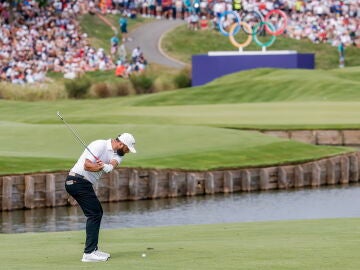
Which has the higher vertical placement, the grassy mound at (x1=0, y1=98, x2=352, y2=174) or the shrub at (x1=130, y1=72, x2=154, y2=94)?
the grassy mound at (x1=0, y1=98, x2=352, y2=174)

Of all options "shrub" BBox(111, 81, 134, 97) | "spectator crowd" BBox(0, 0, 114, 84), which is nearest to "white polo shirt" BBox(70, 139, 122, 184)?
"spectator crowd" BBox(0, 0, 114, 84)

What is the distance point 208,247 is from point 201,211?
47.8 feet

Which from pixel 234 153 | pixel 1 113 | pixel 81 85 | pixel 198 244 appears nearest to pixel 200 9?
pixel 81 85

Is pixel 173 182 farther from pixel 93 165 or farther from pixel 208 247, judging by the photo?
pixel 93 165

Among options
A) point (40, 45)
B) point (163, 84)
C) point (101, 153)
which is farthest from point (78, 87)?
point (101, 153)

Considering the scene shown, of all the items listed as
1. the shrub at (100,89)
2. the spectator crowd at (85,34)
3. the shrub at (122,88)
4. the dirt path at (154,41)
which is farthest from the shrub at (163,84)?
the dirt path at (154,41)

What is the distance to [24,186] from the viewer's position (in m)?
36.6

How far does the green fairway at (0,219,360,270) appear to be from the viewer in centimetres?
1853

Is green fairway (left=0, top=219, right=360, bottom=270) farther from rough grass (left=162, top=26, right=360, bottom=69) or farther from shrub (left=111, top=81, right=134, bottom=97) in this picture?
rough grass (left=162, top=26, right=360, bottom=69)

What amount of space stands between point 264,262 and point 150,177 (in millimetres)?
20763

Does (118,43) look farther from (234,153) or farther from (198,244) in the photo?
(198,244)

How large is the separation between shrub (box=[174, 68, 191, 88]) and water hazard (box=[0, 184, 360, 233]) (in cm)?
4144

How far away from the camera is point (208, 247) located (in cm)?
2095

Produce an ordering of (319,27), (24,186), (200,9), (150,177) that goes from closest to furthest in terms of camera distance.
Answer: (24,186) → (150,177) → (319,27) → (200,9)
